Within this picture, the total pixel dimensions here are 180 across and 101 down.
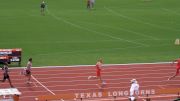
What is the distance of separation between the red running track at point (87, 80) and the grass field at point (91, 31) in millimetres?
1922

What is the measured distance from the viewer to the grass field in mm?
36000

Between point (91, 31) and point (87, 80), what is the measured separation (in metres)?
14.2

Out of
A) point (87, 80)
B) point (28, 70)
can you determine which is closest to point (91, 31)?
point (87, 80)

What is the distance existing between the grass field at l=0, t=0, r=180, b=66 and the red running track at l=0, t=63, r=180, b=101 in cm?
192

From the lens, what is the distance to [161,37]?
42.2 meters

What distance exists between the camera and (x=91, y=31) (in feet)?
142

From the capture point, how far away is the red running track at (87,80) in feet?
89.6

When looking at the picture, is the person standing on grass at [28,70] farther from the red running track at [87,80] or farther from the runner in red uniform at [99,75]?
the runner in red uniform at [99,75]

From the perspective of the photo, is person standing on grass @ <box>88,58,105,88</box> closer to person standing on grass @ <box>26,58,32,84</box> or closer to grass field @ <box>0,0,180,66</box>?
person standing on grass @ <box>26,58,32,84</box>

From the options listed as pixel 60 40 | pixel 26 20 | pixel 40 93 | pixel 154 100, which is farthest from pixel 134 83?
pixel 26 20

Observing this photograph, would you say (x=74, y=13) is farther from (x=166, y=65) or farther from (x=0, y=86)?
(x=0, y=86)

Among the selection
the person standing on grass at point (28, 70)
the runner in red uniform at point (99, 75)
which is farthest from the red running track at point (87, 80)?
the person standing on grass at point (28, 70)

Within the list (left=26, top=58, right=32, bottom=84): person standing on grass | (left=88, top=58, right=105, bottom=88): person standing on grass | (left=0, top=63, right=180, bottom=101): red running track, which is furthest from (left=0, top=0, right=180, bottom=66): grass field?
(left=26, top=58, right=32, bottom=84): person standing on grass

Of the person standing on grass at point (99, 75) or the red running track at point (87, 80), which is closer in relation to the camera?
the red running track at point (87, 80)
